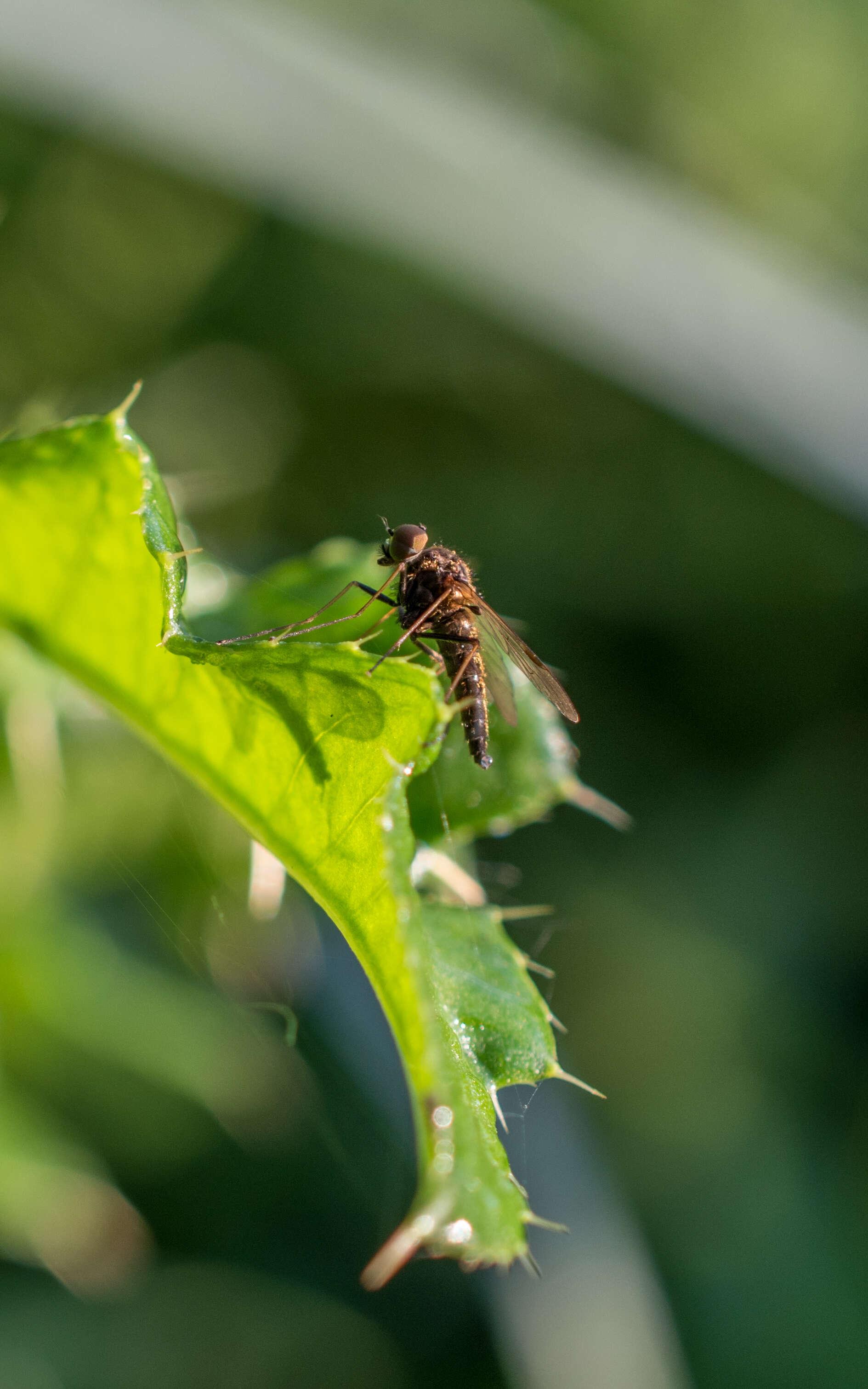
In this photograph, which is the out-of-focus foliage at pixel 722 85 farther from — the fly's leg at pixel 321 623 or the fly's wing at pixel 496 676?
the fly's leg at pixel 321 623

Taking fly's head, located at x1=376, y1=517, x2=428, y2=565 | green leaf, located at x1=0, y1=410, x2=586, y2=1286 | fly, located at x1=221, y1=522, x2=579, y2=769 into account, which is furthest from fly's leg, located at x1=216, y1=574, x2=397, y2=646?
fly's head, located at x1=376, y1=517, x2=428, y2=565

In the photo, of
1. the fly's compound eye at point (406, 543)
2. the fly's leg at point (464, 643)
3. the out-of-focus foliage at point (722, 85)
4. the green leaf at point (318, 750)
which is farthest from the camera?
the out-of-focus foliage at point (722, 85)

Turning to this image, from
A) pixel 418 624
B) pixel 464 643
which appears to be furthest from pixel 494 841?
pixel 418 624

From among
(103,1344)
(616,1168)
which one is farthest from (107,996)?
(616,1168)

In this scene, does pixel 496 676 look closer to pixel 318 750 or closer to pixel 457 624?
pixel 457 624

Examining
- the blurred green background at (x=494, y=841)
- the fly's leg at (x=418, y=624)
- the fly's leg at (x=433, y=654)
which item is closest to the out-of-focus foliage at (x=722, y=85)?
the blurred green background at (x=494, y=841)

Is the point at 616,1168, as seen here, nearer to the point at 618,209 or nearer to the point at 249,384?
the point at 249,384

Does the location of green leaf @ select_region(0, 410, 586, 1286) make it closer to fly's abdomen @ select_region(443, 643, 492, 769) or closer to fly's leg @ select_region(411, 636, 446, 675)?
fly's leg @ select_region(411, 636, 446, 675)
